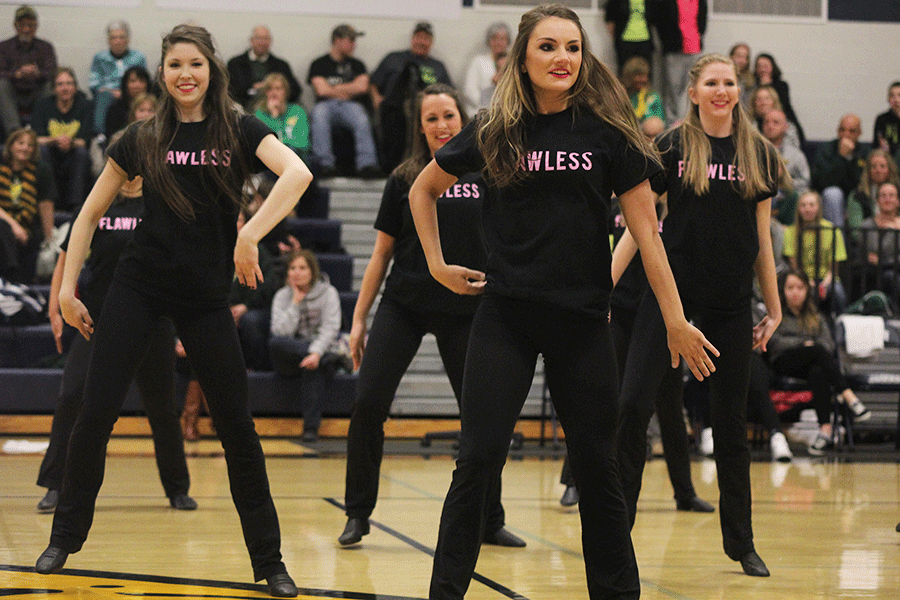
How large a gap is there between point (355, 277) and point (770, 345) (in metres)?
4.01

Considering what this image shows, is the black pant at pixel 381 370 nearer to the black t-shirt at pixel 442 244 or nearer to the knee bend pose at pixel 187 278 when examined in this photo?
the black t-shirt at pixel 442 244

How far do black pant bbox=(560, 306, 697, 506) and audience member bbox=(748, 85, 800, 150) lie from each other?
6.53 meters

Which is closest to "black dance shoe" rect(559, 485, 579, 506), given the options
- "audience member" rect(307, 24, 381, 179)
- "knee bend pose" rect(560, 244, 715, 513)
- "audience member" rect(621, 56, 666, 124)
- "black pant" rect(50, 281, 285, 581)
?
"knee bend pose" rect(560, 244, 715, 513)

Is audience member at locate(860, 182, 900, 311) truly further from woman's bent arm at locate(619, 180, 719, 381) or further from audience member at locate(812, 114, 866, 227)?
woman's bent arm at locate(619, 180, 719, 381)

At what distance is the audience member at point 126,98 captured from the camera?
35.8 ft

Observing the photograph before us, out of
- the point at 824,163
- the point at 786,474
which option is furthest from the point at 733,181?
the point at 824,163

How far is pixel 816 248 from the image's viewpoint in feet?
31.7

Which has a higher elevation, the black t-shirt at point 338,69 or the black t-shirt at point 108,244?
the black t-shirt at point 338,69

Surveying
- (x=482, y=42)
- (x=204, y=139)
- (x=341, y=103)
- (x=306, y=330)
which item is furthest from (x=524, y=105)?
(x=482, y=42)

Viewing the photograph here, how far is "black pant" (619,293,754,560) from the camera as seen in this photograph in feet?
13.8

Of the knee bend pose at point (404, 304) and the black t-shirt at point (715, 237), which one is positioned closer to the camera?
→ the black t-shirt at point (715, 237)

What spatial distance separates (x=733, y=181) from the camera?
4.29m

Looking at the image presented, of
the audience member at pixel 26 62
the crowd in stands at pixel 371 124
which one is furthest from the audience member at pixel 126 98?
the audience member at pixel 26 62

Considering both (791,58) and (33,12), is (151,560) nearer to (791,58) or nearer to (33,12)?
(33,12)
